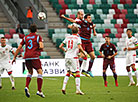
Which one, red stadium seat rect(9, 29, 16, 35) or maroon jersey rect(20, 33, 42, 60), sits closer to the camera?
maroon jersey rect(20, 33, 42, 60)

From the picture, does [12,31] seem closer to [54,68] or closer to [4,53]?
[54,68]

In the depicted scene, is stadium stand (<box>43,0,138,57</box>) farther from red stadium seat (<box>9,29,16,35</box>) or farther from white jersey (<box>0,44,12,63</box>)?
white jersey (<box>0,44,12,63</box>)

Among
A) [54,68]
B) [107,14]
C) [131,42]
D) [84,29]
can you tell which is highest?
[107,14]

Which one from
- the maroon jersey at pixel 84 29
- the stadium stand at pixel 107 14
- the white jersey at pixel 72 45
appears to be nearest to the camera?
the white jersey at pixel 72 45

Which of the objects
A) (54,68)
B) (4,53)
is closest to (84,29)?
(4,53)

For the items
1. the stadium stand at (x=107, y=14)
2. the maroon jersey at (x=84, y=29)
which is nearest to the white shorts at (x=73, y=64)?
the maroon jersey at (x=84, y=29)

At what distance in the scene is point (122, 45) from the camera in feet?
78.5

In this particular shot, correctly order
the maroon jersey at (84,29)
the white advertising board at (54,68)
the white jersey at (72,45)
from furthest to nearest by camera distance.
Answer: the white advertising board at (54,68) < the maroon jersey at (84,29) < the white jersey at (72,45)

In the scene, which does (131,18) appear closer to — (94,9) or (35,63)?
(94,9)

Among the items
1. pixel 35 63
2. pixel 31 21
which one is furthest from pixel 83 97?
pixel 31 21

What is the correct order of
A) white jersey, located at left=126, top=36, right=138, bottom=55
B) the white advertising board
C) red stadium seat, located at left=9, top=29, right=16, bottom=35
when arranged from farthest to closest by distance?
red stadium seat, located at left=9, top=29, right=16, bottom=35
the white advertising board
white jersey, located at left=126, top=36, right=138, bottom=55

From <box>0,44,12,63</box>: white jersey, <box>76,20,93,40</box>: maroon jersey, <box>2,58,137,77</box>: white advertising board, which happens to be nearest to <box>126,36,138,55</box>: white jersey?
<box>76,20,93,40</box>: maroon jersey

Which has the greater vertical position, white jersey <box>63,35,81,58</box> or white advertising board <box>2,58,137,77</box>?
white jersey <box>63,35,81,58</box>

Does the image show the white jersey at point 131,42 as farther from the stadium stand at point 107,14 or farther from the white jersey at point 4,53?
the stadium stand at point 107,14
